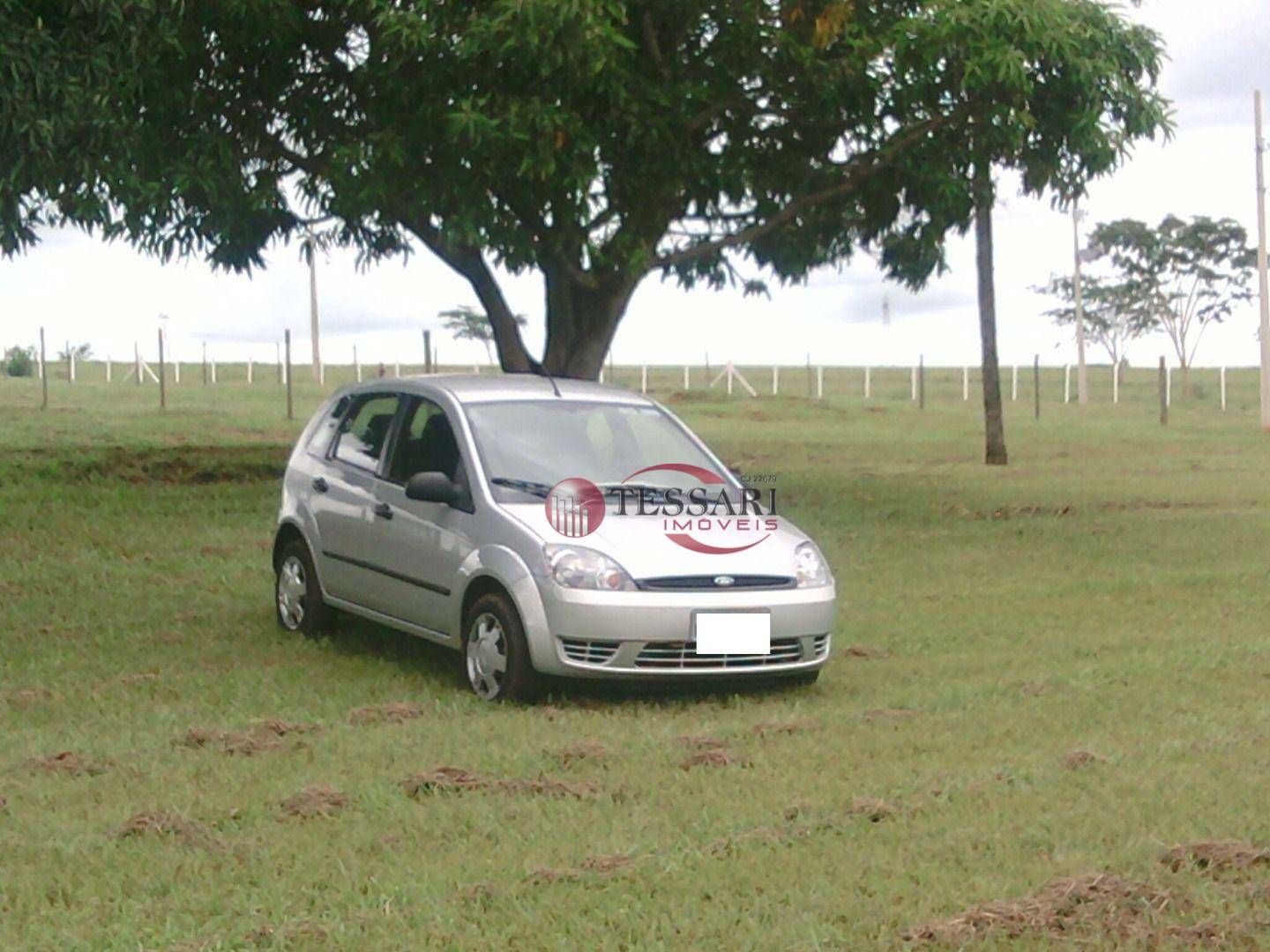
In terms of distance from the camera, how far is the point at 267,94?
2053 centimetres

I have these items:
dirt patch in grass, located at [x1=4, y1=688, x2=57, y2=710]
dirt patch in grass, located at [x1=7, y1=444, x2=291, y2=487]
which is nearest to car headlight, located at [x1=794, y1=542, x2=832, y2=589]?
dirt patch in grass, located at [x1=4, y1=688, x2=57, y2=710]

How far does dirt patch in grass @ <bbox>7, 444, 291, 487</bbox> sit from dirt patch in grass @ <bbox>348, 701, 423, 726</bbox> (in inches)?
527

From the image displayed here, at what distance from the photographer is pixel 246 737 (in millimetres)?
7953

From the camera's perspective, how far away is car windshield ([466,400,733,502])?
9453 millimetres

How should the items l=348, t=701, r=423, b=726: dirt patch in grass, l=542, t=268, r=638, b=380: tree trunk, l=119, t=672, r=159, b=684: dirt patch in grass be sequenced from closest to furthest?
l=348, t=701, r=423, b=726: dirt patch in grass, l=119, t=672, r=159, b=684: dirt patch in grass, l=542, t=268, r=638, b=380: tree trunk

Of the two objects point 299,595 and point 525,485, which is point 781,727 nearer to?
point 525,485

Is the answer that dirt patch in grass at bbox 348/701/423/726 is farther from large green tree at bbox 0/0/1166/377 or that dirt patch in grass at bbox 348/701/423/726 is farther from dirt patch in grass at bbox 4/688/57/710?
large green tree at bbox 0/0/1166/377

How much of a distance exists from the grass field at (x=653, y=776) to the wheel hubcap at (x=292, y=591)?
185mm

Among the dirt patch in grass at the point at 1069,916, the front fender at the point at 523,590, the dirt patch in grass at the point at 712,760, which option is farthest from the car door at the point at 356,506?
the dirt patch in grass at the point at 1069,916

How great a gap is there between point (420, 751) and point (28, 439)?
2379cm

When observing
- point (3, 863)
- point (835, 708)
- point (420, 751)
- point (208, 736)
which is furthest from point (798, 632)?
point (3, 863)

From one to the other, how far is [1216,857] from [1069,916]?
861mm

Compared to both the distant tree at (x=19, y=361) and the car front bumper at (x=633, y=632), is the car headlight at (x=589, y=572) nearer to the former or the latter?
the car front bumper at (x=633, y=632)

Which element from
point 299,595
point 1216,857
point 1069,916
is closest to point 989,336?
point 299,595
